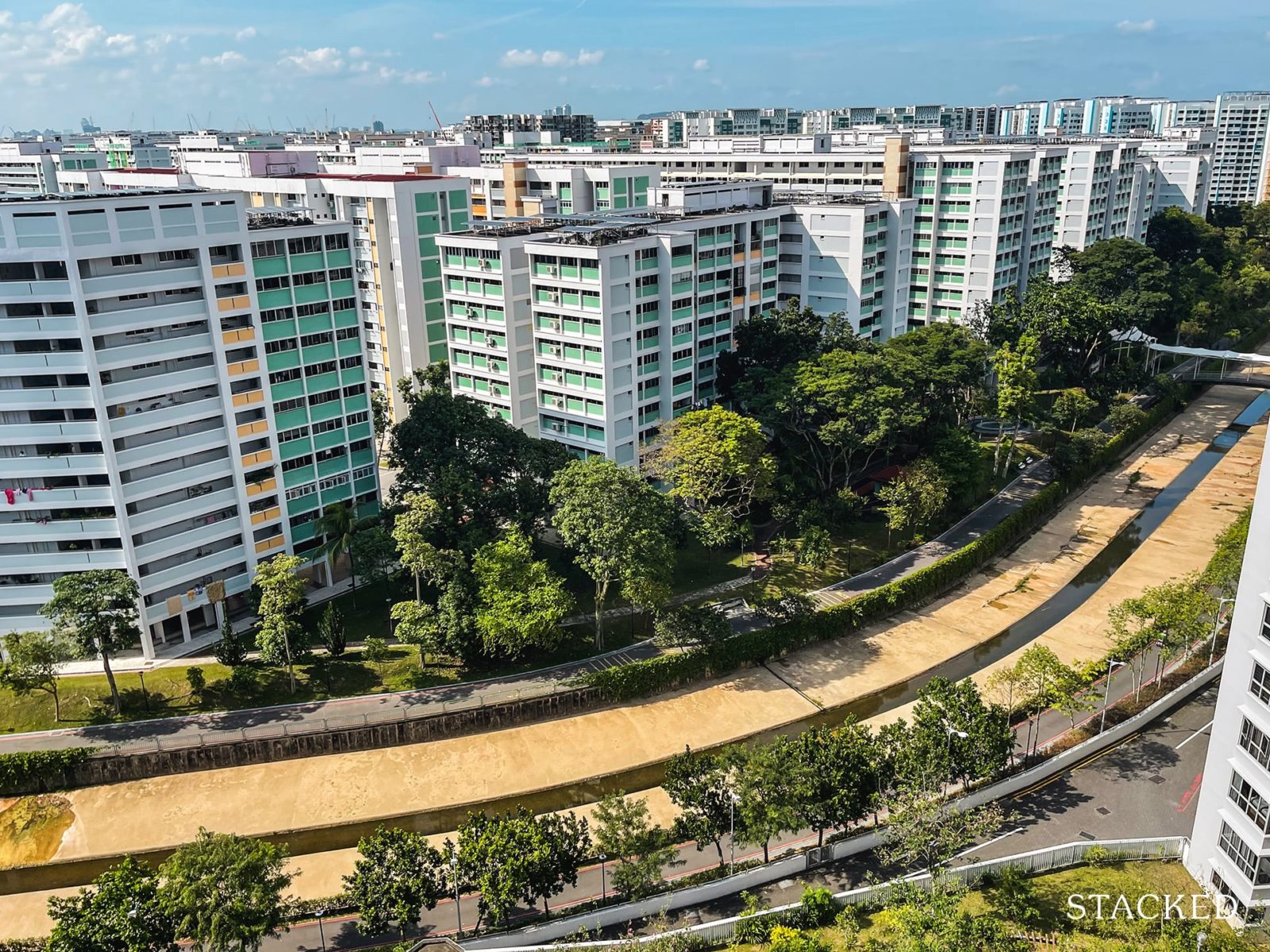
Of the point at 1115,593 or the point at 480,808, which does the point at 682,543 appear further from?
the point at 1115,593

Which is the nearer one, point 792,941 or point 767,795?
point 792,941

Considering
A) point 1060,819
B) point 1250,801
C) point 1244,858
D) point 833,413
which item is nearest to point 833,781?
point 1060,819

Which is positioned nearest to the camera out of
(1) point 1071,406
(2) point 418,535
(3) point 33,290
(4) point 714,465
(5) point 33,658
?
(5) point 33,658

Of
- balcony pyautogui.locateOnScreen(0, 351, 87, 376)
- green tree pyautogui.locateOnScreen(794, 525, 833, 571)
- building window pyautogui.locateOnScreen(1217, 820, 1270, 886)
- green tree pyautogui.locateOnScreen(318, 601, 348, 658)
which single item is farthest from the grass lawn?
balcony pyautogui.locateOnScreen(0, 351, 87, 376)

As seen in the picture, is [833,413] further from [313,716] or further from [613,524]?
[313,716]

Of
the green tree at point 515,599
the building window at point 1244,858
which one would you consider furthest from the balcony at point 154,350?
the building window at point 1244,858

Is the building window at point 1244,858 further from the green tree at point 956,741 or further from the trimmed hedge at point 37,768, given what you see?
the trimmed hedge at point 37,768
